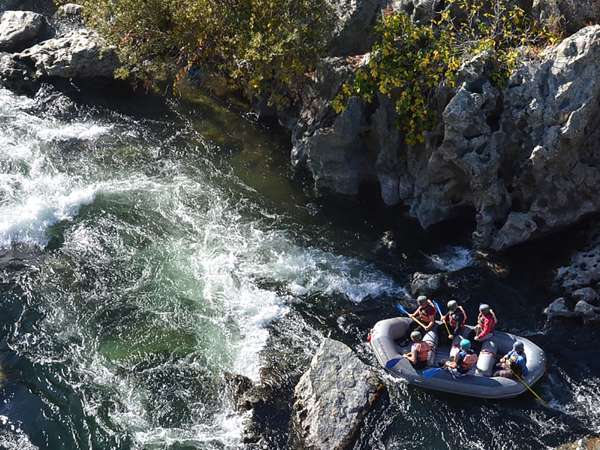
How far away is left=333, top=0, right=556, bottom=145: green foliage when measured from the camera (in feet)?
59.6

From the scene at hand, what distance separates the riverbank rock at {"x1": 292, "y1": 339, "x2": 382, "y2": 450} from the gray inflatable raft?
720 millimetres

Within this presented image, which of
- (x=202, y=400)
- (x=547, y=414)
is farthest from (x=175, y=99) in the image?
(x=547, y=414)

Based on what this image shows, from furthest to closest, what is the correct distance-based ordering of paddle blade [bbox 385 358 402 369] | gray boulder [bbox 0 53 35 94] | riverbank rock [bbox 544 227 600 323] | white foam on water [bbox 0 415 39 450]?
gray boulder [bbox 0 53 35 94] < riverbank rock [bbox 544 227 600 323] < paddle blade [bbox 385 358 402 369] < white foam on water [bbox 0 415 39 450]

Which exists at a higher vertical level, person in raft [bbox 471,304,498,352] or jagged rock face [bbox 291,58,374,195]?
jagged rock face [bbox 291,58,374,195]

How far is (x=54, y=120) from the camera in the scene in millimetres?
23734

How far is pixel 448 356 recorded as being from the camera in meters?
16.0

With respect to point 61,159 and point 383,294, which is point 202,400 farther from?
point 61,159

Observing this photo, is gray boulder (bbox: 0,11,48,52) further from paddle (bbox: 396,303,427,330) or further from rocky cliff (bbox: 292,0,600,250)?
paddle (bbox: 396,303,427,330)

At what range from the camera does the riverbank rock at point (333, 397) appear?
45.2 feet

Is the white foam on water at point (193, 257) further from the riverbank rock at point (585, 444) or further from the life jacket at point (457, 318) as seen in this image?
the riverbank rock at point (585, 444)

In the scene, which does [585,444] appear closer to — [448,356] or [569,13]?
[448,356]

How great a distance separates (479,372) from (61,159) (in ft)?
49.7

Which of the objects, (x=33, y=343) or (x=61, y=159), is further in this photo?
(x=61, y=159)

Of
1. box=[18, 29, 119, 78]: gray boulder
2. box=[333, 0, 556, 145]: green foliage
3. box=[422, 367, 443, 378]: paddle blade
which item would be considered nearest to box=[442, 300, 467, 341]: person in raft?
box=[422, 367, 443, 378]: paddle blade
